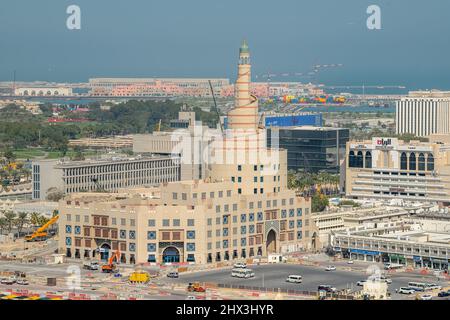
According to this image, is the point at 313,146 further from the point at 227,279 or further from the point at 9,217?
the point at 227,279

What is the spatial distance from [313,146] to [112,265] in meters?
32.3

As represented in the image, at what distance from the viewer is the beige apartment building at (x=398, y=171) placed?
54812 millimetres

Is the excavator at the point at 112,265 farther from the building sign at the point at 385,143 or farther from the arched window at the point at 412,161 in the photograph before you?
the building sign at the point at 385,143

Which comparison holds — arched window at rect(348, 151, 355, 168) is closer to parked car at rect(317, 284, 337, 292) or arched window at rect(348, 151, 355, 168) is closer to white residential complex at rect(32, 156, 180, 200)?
white residential complex at rect(32, 156, 180, 200)

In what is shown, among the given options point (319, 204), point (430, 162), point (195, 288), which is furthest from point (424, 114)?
point (195, 288)

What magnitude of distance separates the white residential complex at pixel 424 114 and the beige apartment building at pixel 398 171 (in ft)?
126

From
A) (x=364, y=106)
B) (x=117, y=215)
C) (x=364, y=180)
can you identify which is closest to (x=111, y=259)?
(x=117, y=215)

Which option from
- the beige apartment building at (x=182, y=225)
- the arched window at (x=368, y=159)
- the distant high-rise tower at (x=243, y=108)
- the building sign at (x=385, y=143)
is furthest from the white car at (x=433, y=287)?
the arched window at (x=368, y=159)

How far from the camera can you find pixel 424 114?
3829 inches

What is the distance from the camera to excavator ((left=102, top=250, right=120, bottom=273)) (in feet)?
122

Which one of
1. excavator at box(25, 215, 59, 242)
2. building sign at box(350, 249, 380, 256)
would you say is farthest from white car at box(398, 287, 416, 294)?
excavator at box(25, 215, 59, 242)

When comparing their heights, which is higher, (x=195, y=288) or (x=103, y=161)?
(x=103, y=161)

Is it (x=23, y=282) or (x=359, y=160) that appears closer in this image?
(x=23, y=282)

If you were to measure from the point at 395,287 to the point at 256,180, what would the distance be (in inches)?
369
